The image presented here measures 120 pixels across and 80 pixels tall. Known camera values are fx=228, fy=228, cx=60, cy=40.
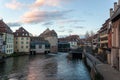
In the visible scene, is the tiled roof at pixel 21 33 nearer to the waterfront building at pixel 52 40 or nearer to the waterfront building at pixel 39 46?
the waterfront building at pixel 39 46

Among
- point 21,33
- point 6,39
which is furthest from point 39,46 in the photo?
point 6,39

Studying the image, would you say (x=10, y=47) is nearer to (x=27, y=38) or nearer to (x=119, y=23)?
(x=27, y=38)

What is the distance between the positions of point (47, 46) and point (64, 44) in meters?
37.0

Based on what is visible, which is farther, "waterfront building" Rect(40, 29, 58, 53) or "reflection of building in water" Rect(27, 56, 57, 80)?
"waterfront building" Rect(40, 29, 58, 53)

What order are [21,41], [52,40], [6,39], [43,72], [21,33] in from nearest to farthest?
[43,72]
[6,39]
[21,41]
[21,33]
[52,40]

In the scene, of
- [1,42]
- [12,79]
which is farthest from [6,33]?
[12,79]

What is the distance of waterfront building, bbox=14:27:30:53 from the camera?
4857 inches

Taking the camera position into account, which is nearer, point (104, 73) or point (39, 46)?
point (104, 73)

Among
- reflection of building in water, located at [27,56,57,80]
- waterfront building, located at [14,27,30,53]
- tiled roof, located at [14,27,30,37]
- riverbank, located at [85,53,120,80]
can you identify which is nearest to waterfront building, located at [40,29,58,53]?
waterfront building, located at [14,27,30,53]

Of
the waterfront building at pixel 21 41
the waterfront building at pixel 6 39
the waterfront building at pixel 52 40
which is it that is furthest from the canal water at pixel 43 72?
the waterfront building at pixel 52 40

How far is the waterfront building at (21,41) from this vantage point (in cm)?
12338

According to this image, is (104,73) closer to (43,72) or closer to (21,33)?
(43,72)

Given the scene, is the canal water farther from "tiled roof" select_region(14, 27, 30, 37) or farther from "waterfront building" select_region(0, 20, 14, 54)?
"tiled roof" select_region(14, 27, 30, 37)

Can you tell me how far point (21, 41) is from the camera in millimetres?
124312
